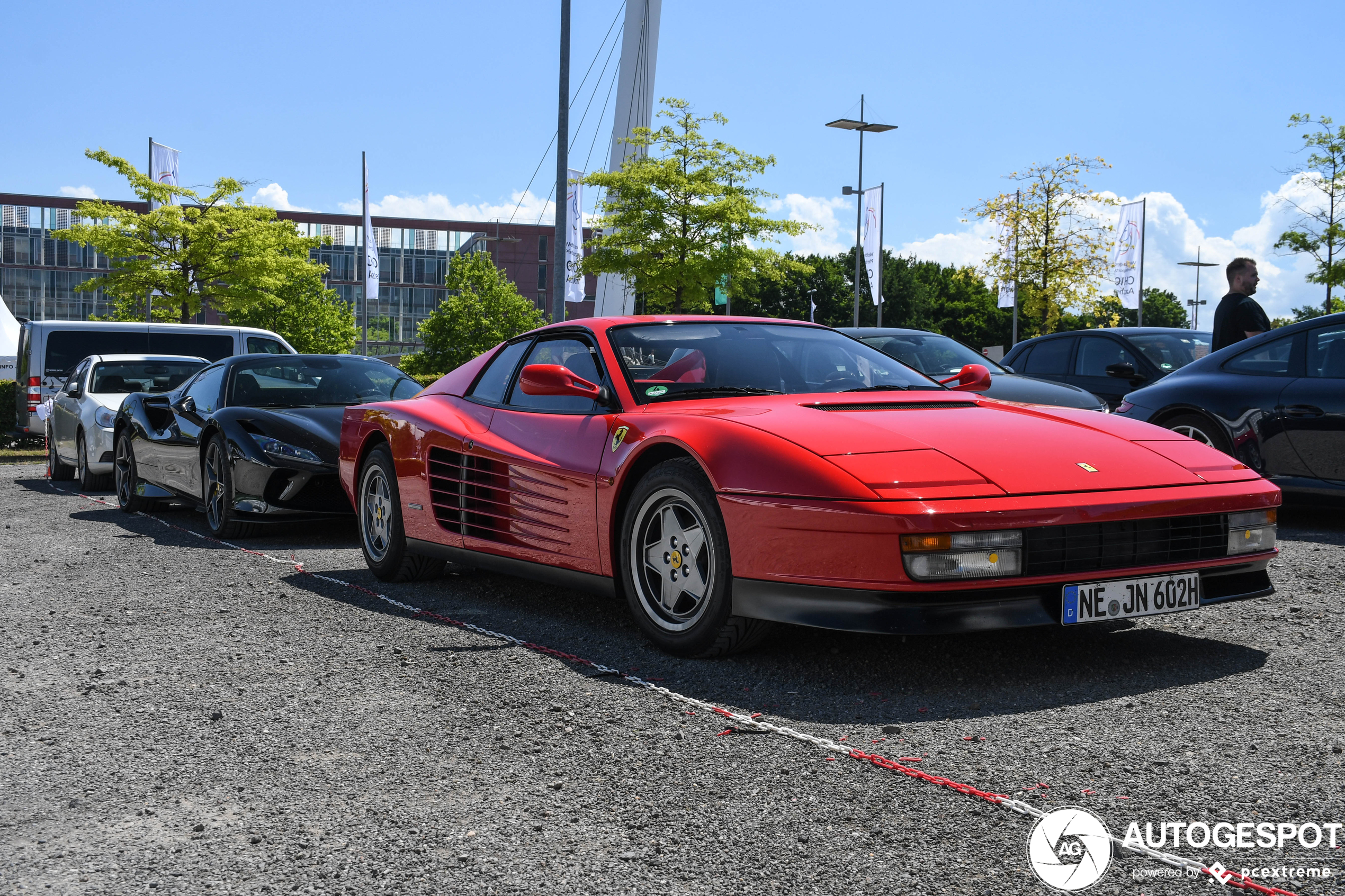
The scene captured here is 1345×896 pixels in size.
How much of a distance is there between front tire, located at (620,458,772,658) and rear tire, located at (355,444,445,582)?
2.03 metres

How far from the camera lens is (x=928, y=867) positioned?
2.52m

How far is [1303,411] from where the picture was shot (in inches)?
299

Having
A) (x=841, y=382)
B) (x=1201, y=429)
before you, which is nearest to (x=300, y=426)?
(x=841, y=382)

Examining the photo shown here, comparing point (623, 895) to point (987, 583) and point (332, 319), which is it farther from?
Answer: point (332, 319)

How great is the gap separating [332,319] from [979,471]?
233 feet

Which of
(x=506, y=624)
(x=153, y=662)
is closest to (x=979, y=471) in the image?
(x=506, y=624)

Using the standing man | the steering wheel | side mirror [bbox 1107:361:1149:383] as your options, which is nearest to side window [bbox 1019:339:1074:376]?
side mirror [bbox 1107:361:1149:383]

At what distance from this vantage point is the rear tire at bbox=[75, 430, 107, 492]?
12.7m

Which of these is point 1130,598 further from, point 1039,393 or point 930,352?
point 930,352

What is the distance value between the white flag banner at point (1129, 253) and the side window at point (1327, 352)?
29.7m

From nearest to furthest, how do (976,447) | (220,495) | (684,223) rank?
(976,447) → (220,495) → (684,223)

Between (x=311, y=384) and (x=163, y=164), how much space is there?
94.7 feet

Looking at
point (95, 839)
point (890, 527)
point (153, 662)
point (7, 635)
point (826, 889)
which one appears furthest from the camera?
point (7, 635)

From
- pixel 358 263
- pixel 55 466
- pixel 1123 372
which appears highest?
pixel 358 263
